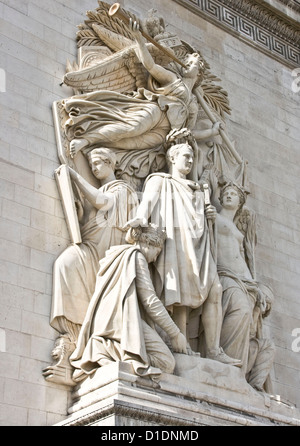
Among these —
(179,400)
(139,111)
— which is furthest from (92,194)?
(179,400)

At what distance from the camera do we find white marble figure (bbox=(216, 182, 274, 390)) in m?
9.24

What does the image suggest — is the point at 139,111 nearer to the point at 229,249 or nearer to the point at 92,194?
the point at 92,194

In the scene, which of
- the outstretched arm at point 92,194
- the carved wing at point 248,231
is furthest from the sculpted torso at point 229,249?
the outstretched arm at point 92,194

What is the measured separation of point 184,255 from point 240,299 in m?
0.92

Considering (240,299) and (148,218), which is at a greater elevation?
(148,218)

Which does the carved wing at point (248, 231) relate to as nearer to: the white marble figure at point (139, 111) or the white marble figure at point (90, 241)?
the white marble figure at point (139, 111)

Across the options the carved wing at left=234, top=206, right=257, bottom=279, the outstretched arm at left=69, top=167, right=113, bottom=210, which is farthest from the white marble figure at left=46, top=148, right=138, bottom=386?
the carved wing at left=234, top=206, right=257, bottom=279

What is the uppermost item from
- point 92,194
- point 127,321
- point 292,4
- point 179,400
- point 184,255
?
point 292,4

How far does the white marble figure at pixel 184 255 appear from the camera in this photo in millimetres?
8781

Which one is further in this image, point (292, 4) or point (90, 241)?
point (292, 4)

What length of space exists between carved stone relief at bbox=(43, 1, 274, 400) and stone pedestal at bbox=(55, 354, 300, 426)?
0.16 m

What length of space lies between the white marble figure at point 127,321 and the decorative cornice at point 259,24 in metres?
5.06

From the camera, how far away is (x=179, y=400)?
25.8 ft
